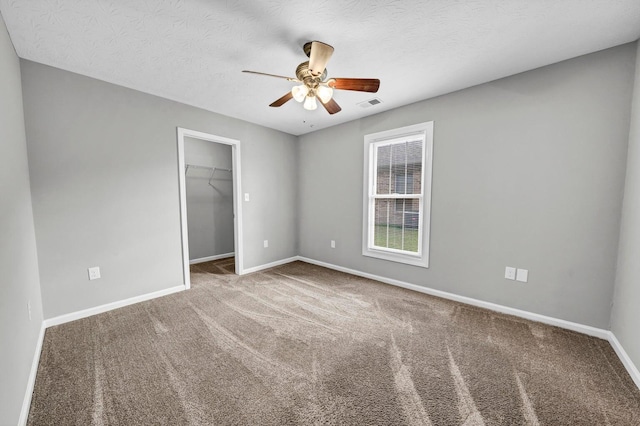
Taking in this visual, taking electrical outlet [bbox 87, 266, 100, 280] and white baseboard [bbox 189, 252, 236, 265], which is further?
white baseboard [bbox 189, 252, 236, 265]

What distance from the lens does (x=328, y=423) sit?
1277 mm

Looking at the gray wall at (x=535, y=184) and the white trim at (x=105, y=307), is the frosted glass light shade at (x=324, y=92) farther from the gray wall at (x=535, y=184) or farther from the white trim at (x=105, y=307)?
the white trim at (x=105, y=307)

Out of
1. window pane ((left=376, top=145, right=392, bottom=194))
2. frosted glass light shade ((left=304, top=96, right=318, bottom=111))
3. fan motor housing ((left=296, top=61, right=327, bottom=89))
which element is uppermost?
fan motor housing ((left=296, top=61, right=327, bottom=89))

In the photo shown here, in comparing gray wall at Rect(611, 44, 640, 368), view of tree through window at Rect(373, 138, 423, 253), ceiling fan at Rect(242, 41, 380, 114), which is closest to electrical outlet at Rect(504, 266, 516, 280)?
gray wall at Rect(611, 44, 640, 368)

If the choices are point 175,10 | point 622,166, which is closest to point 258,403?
point 175,10

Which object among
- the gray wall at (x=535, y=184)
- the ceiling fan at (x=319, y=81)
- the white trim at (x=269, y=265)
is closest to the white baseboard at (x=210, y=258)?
the white trim at (x=269, y=265)

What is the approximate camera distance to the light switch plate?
2.33 metres

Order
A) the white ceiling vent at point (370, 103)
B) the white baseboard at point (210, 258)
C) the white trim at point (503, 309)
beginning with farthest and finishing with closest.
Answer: the white baseboard at point (210, 258) → the white ceiling vent at point (370, 103) → the white trim at point (503, 309)

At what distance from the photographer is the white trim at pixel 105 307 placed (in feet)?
7.46

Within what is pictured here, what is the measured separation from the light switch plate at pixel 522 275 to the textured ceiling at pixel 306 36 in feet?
6.36

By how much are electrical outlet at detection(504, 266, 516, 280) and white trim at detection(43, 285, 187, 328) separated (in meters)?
3.81

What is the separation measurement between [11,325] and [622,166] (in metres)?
4.26

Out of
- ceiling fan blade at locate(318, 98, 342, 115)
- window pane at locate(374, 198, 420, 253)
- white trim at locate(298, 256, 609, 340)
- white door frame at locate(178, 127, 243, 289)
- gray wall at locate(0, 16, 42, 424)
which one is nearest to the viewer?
gray wall at locate(0, 16, 42, 424)

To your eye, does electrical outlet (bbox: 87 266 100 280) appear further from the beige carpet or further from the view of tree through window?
the view of tree through window
